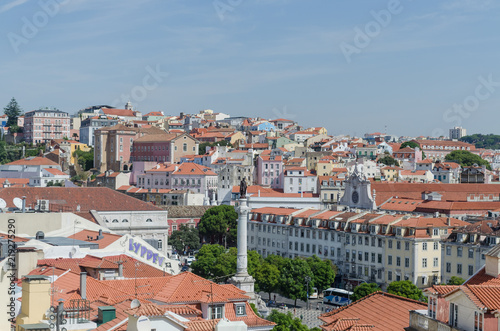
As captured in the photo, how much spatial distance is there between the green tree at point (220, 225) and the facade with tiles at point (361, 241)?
8982 mm

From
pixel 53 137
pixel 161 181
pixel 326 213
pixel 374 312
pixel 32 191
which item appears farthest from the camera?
pixel 53 137

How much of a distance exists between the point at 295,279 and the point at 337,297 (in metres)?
3.50

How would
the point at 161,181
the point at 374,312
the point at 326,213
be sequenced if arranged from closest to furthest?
the point at 374,312 < the point at 326,213 < the point at 161,181

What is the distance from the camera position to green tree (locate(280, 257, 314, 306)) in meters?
63.2

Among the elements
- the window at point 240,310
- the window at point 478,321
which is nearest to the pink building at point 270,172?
the window at point 240,310

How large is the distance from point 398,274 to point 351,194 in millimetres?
33889

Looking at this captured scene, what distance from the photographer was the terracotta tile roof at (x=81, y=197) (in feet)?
214

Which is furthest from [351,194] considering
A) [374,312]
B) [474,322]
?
[474,322]

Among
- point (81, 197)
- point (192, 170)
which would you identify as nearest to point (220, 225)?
point (192, 170)

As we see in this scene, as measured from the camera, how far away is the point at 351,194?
101m

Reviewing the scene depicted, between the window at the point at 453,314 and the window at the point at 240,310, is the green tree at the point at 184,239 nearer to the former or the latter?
the window at the point at 240,310

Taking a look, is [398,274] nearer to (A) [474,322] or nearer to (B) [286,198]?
(B) [286,198]

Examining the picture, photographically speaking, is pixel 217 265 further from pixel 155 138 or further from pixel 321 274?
pixel 155 138

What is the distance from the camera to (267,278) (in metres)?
63.5
